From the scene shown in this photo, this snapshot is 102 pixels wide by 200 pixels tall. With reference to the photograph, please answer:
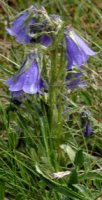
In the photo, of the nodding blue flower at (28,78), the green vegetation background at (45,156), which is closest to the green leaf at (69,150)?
the green vegetation background at (45,156)

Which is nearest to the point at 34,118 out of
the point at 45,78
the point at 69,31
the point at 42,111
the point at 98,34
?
the point at 42,111

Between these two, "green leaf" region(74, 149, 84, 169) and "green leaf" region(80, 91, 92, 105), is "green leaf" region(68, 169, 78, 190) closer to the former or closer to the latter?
"green leaf" region(74, 149, 84, 169)

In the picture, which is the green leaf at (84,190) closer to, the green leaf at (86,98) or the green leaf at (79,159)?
the green leaf at (79,159)

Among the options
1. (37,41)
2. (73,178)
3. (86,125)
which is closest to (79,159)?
(73,178)

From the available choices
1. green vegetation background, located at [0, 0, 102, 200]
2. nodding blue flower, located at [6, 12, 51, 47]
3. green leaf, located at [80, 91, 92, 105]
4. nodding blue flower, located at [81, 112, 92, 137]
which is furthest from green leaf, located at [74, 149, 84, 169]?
green leaf, located at [80, 91, 92, 105]

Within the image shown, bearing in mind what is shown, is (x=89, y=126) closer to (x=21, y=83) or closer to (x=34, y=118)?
(x=34, y=118)
